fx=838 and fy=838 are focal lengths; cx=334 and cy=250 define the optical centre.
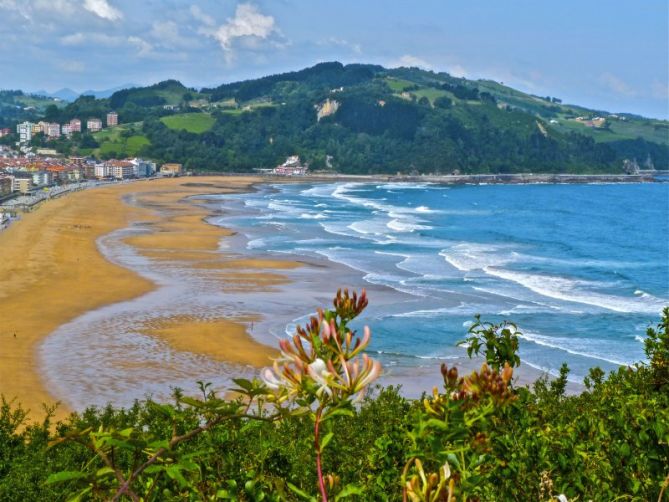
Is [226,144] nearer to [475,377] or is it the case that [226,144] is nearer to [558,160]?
[558,160]

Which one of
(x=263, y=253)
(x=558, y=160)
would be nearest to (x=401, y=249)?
(x=263, y=253)

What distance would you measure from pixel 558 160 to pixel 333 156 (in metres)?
52.9

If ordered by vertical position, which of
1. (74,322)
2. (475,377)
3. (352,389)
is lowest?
(74,322)

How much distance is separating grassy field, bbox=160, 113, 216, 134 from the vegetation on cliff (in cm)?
17797

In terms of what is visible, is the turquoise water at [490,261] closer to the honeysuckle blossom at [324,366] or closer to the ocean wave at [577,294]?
the ocean wave at [577,294]

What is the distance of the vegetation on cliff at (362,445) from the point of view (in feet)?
8.91

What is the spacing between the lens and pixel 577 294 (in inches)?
1630

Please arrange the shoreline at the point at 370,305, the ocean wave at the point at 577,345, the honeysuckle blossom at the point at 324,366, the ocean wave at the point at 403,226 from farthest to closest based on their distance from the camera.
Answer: the ocean wave at the point at 403,226, the ocean wave at the point at 577,345, the shoreline at the point at 370,305, the honeysuckle blossom at the point at 324,366

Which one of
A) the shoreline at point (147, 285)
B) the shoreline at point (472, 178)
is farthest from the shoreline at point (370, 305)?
the shoreline at point (472, 178)

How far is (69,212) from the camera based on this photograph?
77000mm

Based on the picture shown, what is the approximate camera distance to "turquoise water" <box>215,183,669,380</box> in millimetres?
31719

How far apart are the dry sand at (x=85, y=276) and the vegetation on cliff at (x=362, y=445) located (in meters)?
13.2

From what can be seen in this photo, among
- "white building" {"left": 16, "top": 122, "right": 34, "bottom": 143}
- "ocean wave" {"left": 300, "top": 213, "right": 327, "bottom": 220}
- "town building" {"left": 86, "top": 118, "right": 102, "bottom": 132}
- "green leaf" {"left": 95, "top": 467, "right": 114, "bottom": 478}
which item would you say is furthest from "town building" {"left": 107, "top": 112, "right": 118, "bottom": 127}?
"green leaf" {"left": 95, "top": 467, "right": 114, "bottom": 478}

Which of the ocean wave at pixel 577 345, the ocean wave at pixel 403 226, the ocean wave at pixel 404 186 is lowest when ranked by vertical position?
the ocean wave at pixel 404 186
